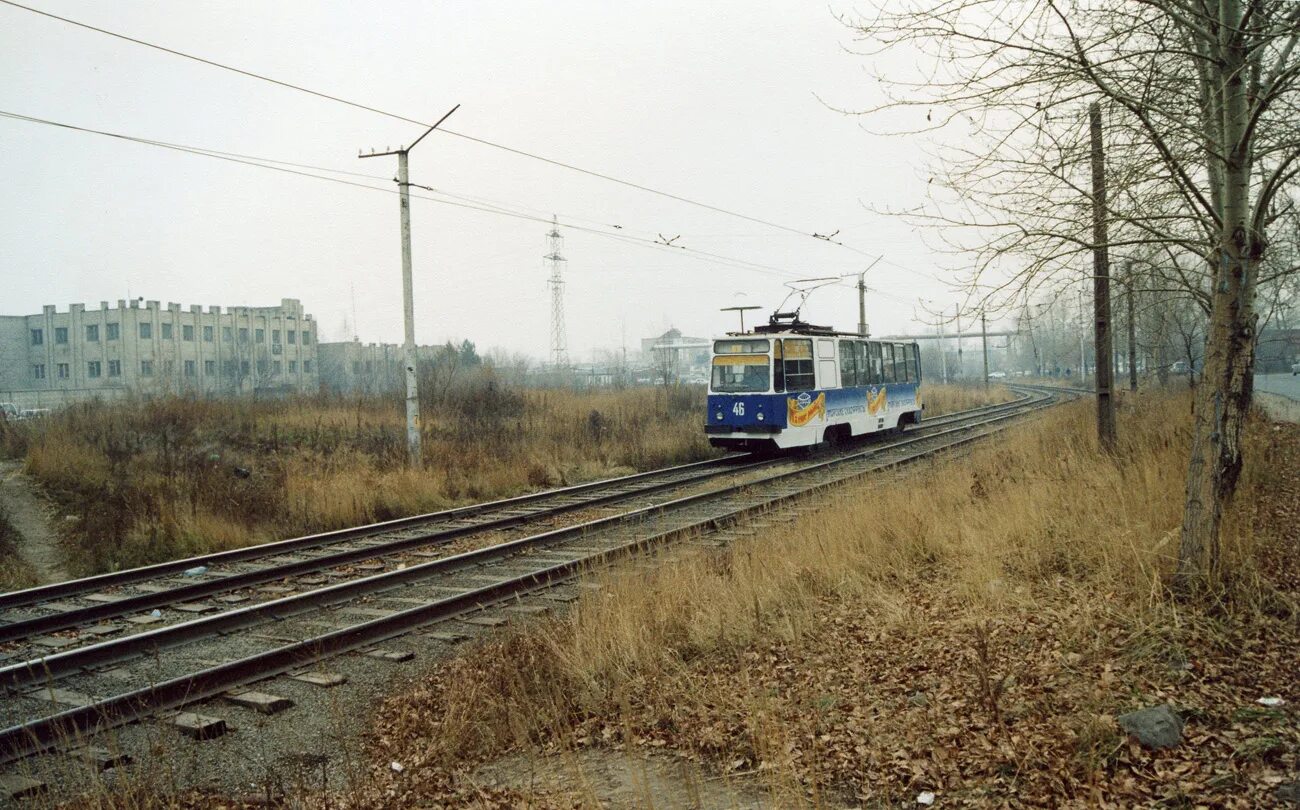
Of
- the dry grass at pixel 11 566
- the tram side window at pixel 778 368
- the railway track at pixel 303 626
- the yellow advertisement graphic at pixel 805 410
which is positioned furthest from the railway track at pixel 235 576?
the yellow advertisement graphic at pixel 805 410

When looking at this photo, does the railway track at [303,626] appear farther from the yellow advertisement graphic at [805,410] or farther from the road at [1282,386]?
the road at [1282,386]

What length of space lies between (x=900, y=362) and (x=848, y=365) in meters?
4.83

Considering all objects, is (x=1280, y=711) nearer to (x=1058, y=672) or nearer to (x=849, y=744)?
(x=1058, y=672)

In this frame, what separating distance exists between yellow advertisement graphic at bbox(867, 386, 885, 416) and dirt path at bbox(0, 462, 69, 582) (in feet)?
63.3

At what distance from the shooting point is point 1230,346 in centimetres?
607

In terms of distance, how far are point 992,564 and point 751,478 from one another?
10.5m

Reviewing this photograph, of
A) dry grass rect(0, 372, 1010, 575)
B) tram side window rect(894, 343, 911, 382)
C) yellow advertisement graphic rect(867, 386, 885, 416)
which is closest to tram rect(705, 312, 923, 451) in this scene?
yellow advertisement graphic rect(867, 386, 885, 416)

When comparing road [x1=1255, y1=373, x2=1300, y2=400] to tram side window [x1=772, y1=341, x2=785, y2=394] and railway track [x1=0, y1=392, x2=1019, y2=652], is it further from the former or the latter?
railway track [x1=0, y1=392, x2=1019, y2=652]

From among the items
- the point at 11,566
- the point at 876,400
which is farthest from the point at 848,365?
the point at 11,566

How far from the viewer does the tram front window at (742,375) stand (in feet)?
65.5

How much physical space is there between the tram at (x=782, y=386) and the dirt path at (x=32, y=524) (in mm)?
13129

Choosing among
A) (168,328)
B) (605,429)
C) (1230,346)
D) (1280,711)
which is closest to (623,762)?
(1280,711)

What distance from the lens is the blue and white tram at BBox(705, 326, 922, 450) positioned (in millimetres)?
19938

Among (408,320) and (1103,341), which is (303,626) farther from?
(1103,341)
